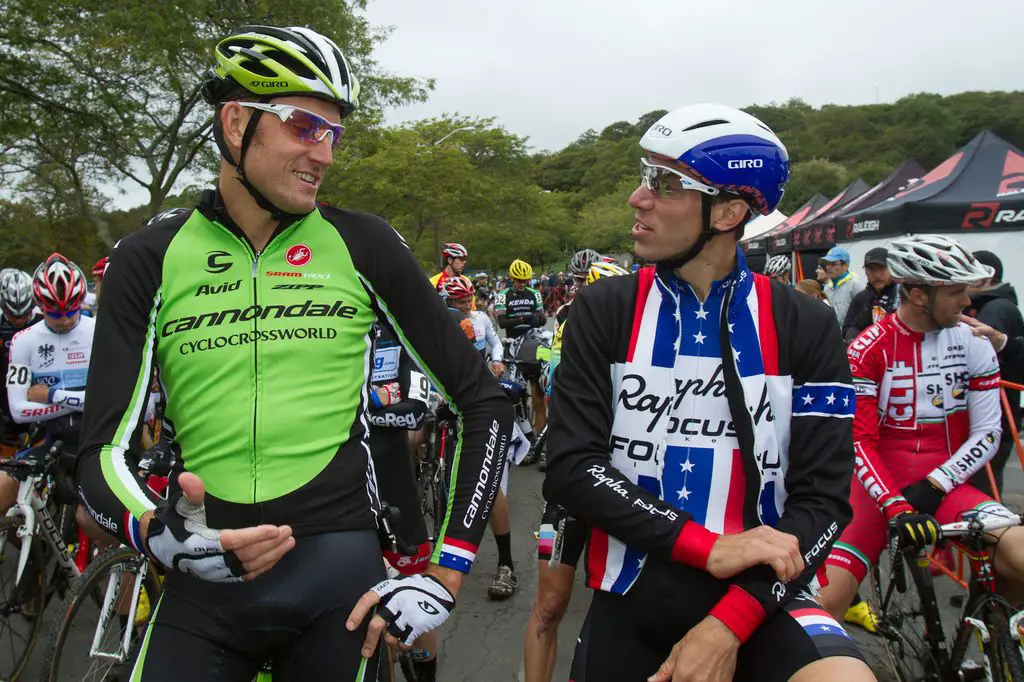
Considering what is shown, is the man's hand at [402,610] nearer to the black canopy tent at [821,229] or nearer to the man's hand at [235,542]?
the man's hand at [235,542]

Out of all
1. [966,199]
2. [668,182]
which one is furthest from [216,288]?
[966,199]

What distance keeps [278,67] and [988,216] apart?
12240 mm

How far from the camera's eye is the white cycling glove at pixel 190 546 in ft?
5.09

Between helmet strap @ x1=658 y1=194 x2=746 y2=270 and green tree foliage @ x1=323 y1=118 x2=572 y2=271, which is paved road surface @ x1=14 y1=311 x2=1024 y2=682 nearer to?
helmet strap @ x1=658 y1=194 x2=746 y2=270

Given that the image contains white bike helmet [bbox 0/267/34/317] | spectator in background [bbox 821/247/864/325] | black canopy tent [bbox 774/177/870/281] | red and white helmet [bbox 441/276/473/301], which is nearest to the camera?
white bike helmet [bbox 0/267/34/317]

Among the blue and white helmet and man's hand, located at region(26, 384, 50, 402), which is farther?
man's hand, located at region(26, 384, 50, 402)

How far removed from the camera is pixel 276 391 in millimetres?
1833

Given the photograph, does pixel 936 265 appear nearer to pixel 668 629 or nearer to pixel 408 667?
pixel 668 629

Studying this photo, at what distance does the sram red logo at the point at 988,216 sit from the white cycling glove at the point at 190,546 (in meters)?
12.5

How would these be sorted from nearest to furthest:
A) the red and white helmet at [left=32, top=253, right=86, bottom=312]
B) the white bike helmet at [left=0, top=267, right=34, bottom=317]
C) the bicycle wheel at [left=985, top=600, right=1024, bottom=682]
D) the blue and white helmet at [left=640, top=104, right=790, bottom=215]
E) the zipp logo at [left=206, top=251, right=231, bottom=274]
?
the zipp logo at [left=206, top=251, right=231, bottom=274] < the blue and white helmet at [left=640, top=104, right=790, bottom=215] < the bicycle wheel at [left=985, top=600, right=1024, bottom=682] < the red and white helmet at [left=32, top=253, right=86, bottom=312] < the white bike helmet at [left=0, top=267, right=34, bottom=317]

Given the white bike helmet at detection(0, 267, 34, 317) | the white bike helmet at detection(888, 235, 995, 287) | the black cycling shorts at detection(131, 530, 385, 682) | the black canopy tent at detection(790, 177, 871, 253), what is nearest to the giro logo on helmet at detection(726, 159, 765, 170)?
the black cycling shorts at detection(131, 530, 385, 682)

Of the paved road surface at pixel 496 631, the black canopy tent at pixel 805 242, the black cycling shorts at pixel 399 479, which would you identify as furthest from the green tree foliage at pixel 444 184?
the black cycling shorts at pixel 399 479

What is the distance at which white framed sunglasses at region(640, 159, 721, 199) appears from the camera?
207cm

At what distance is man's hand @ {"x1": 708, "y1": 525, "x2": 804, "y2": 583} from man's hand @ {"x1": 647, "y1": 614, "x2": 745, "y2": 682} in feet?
0.43
